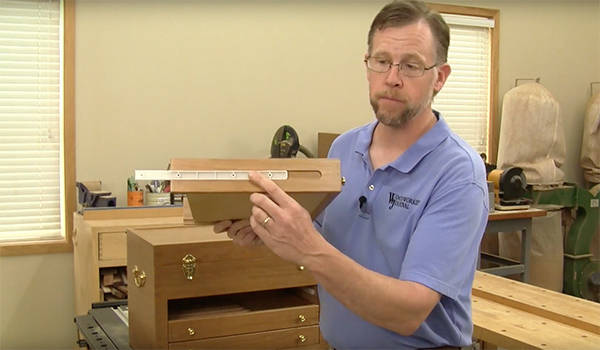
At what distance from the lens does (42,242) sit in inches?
132

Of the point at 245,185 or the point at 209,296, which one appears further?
the point at 209,296

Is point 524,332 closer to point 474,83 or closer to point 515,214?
point 515,214

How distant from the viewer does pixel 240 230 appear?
132 cm

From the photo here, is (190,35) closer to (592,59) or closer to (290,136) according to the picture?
(290,136)

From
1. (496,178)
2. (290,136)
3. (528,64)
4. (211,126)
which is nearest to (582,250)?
(496,178)

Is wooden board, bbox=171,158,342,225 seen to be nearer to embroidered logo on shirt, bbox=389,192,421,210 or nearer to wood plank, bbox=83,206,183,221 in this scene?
embroidered logo on shirt, bbox=389,192,421,210

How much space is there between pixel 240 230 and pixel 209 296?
70cm

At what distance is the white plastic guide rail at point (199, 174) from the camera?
106 cm

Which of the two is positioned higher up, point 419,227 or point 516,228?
point 419,227

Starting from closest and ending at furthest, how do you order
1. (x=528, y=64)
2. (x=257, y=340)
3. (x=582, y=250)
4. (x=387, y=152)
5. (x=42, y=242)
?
(x=387, y=152)
(x=257, y=340)
(x=42, y=242)
(x=582, y=250)
(x=528, y=64)

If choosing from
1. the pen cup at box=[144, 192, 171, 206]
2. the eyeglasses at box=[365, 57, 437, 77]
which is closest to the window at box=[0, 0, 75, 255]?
the pen cup at box=[144, 192, 171, 206]

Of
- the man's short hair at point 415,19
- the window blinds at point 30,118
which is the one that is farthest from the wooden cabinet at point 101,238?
the man's short hair at point 415,19

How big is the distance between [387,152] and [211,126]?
7.92 feet

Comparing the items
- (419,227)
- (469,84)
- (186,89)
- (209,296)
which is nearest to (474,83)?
(469,84)
